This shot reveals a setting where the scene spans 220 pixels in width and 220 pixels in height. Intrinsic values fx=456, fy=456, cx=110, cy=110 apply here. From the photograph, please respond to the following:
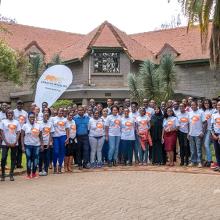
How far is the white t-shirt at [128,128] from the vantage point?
45.4 feet

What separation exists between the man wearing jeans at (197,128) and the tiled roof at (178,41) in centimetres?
1537

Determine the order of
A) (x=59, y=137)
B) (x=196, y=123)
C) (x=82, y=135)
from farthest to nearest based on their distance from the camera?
1. (x=82, y=135)
2. (x=59, y=137)
3. (x=196, y=123)

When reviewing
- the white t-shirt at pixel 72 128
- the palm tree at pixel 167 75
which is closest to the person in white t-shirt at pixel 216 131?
the white t-shirt at pixel 72 128

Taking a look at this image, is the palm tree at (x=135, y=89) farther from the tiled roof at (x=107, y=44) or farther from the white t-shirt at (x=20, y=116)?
the white t-shirt at (x=20, y=116)

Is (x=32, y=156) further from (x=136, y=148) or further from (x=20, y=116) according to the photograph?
(x=136, y=148)

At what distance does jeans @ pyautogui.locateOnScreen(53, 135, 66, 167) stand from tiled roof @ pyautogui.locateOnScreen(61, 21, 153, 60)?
53.5 ft

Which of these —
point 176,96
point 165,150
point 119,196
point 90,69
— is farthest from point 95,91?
point 119,196

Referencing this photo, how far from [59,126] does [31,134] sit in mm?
1142

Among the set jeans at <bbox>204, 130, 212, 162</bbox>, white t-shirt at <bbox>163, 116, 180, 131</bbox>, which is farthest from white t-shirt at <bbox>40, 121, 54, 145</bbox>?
jeans at <bbox>204, 130, 212, 162</bbox>

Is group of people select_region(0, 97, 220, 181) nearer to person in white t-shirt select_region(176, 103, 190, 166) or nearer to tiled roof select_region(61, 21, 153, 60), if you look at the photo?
person in white t-shirt select_region(176, 103, 190, 166)

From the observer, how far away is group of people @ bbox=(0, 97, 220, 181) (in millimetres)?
12273

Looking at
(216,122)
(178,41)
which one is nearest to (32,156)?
(216,122)

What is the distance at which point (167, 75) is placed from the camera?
898 inches

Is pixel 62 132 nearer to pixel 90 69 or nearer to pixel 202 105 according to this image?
pixel 202 105
